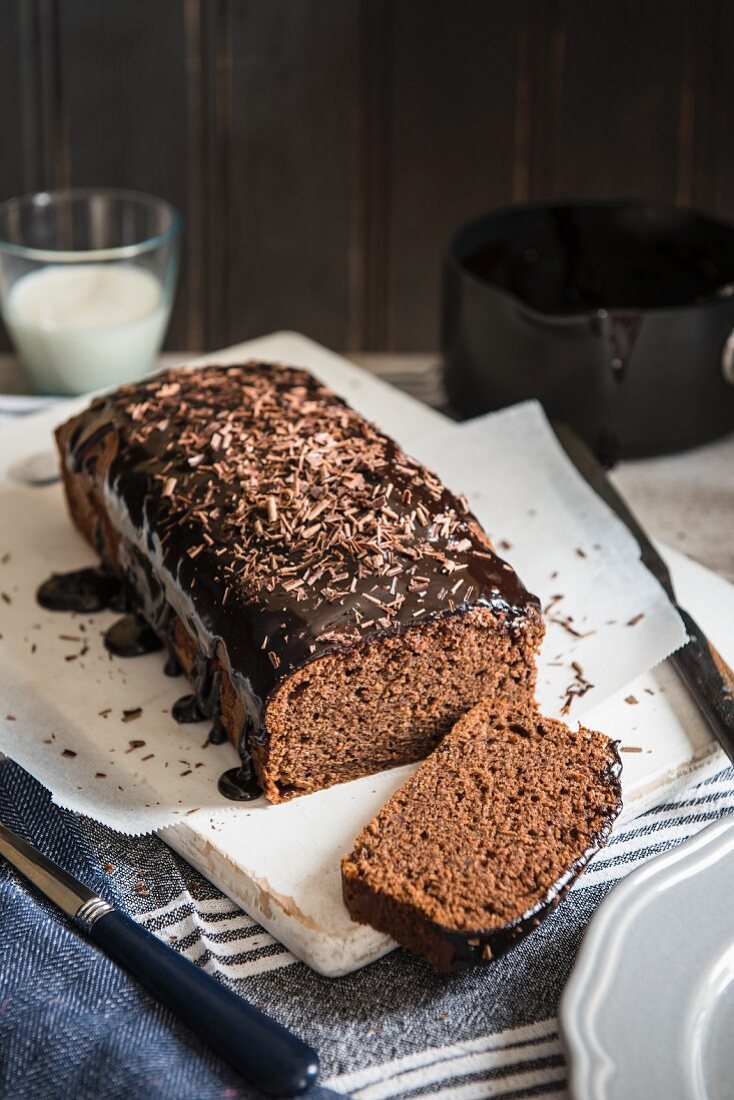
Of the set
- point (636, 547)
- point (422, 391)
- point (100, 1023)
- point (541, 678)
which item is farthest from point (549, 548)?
point (100, 1023)

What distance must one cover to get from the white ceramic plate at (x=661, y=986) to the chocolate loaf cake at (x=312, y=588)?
1.83 ft

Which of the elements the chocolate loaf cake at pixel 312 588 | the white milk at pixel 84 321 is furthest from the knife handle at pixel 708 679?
the white milk at pixel 84 321

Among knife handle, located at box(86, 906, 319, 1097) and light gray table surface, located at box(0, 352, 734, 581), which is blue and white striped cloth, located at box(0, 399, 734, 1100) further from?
light gray table surface, located at box(0, 352, 734, 581)

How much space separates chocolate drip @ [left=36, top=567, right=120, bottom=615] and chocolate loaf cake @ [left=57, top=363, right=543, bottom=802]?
0.30 feet

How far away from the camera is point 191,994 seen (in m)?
1.91

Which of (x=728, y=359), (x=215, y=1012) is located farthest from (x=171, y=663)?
(x=728, y=359)

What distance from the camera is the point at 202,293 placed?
181 inches

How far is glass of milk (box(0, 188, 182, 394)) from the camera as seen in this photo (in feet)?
11.9

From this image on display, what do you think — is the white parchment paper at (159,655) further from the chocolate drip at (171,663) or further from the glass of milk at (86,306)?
the glass of milk at (86,306)

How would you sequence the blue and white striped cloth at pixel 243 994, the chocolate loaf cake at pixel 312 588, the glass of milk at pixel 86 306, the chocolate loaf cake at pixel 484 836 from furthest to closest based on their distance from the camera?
the glass of milk at pixel 86 306
the chocolate loaf cake at pixel 312 588
the chocolate loaf cake at pixel 484 836
the blue and white striped cloth at pixel 243 994

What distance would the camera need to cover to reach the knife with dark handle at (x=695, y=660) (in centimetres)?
243

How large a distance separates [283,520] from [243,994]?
2.86 ft

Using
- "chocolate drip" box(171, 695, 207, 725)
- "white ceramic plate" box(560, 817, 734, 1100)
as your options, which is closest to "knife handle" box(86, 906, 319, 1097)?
"white ceramic plate" box(560, 817, 734, 1100)

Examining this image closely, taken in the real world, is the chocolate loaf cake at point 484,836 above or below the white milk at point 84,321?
below
